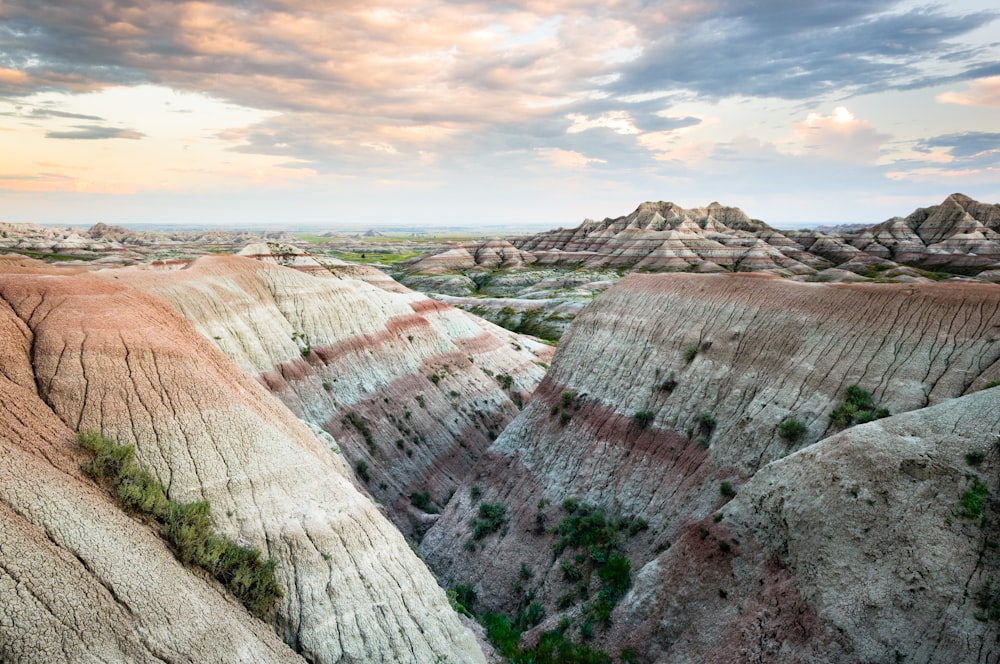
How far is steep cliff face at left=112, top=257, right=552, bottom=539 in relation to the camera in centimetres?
3625

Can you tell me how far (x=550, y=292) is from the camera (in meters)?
111

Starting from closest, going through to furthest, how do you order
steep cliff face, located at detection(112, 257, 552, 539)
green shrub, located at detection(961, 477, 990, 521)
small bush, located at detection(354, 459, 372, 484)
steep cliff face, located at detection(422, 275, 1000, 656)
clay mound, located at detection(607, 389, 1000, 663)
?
1. clay mound, located at detection(607, 389, 1000, 663)
2. green shrub, located at detection(961, 477, 990, 521)
3. steep cliff face, located at detection(422, 275, 1000, 656)
4. small bush, located at detection(354, 459, 372, 484)
5. steep cliff face, located at detection(112, 257, 552, 539)

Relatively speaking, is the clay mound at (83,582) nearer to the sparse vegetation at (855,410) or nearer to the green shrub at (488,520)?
the green shrub at (488,520)

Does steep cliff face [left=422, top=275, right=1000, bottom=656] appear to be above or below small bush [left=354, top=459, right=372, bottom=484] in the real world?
above

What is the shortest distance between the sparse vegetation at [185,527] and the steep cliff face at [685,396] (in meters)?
12.2

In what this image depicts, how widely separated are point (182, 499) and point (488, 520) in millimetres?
16787

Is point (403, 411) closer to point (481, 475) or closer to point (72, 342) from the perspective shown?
point (481, 475)

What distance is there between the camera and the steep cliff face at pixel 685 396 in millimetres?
21062

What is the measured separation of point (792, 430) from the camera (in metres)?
21.2

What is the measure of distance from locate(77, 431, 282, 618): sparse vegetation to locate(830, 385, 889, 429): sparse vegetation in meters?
19.1

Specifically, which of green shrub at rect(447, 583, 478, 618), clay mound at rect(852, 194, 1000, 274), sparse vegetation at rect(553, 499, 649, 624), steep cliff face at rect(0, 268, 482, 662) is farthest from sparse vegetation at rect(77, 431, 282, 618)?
clay mound at rect(852, 194, 1000, 274)

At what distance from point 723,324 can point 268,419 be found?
21.1 metres

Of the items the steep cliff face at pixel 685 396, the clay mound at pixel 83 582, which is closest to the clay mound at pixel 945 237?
the steep cliff face at pixel 685 396

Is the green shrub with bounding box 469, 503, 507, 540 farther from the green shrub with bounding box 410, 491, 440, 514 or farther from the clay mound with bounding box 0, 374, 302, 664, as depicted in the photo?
the clay mound with bounding box 0, 374, 302, 664
